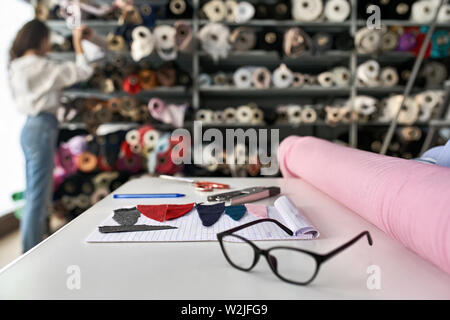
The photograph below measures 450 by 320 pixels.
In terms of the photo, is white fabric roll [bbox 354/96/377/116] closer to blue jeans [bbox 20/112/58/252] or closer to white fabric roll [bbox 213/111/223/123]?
white fabric roll [bbox 213/111/223/123]

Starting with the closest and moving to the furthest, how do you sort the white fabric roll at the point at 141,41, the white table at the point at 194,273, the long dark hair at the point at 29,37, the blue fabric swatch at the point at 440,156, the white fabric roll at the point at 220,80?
the white table at the point at 194,273 → the blue fabric swatch at the point at 440,156 → the long dark hair at the point at 29,37 → the white fabric roll at the point at 141,41 → the white fabric roll at the point at 220,80

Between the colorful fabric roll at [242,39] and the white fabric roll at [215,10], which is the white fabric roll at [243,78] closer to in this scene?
the colorful fabric roll at [242,39]

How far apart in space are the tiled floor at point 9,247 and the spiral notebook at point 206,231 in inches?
53.8

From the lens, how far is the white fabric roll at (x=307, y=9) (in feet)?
6.73

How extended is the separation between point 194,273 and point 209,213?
7.3 inches

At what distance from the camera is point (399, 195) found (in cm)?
37

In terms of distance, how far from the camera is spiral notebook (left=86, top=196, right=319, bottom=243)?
38 centimetres

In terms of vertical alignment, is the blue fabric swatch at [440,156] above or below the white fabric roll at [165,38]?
below

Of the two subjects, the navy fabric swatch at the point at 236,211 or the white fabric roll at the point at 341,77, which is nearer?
the navy fabric swatch at the point at 236,211

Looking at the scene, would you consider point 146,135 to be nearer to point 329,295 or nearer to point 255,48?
point 255,48

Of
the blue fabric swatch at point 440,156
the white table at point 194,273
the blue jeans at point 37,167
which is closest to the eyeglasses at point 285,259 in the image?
the white table at point 194,273

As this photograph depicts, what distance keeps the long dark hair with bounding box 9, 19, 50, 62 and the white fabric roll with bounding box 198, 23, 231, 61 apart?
916 millimetres

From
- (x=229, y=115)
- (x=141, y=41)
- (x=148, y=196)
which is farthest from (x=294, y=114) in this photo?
(x=148, y=196)
